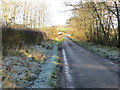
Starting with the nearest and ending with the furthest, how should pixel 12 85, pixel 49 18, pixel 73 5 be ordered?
pixel 12 85 < pixel 73 5 < pixel 49 18

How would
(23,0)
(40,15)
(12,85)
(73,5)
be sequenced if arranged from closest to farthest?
(12,85), (73,5), (23,0), (40,15)

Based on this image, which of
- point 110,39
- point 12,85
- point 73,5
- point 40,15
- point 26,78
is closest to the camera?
point 12,85

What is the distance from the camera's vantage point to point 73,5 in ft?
81.7

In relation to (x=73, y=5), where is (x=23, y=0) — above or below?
above

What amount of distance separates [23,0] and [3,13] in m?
5.90

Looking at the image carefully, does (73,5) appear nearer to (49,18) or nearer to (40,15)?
(40,15)

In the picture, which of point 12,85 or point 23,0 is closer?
point 12,85

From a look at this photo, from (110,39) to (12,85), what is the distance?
2420cm

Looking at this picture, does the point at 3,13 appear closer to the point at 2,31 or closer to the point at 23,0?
the point at 23,0

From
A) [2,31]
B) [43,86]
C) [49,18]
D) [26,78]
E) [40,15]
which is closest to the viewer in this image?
[43,86]

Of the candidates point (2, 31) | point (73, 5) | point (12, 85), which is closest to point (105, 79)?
point (12, 85)

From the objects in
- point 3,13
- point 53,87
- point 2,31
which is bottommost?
point 53,87

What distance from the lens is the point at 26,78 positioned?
7.03 metres

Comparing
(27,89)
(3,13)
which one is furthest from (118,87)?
(3,13)
